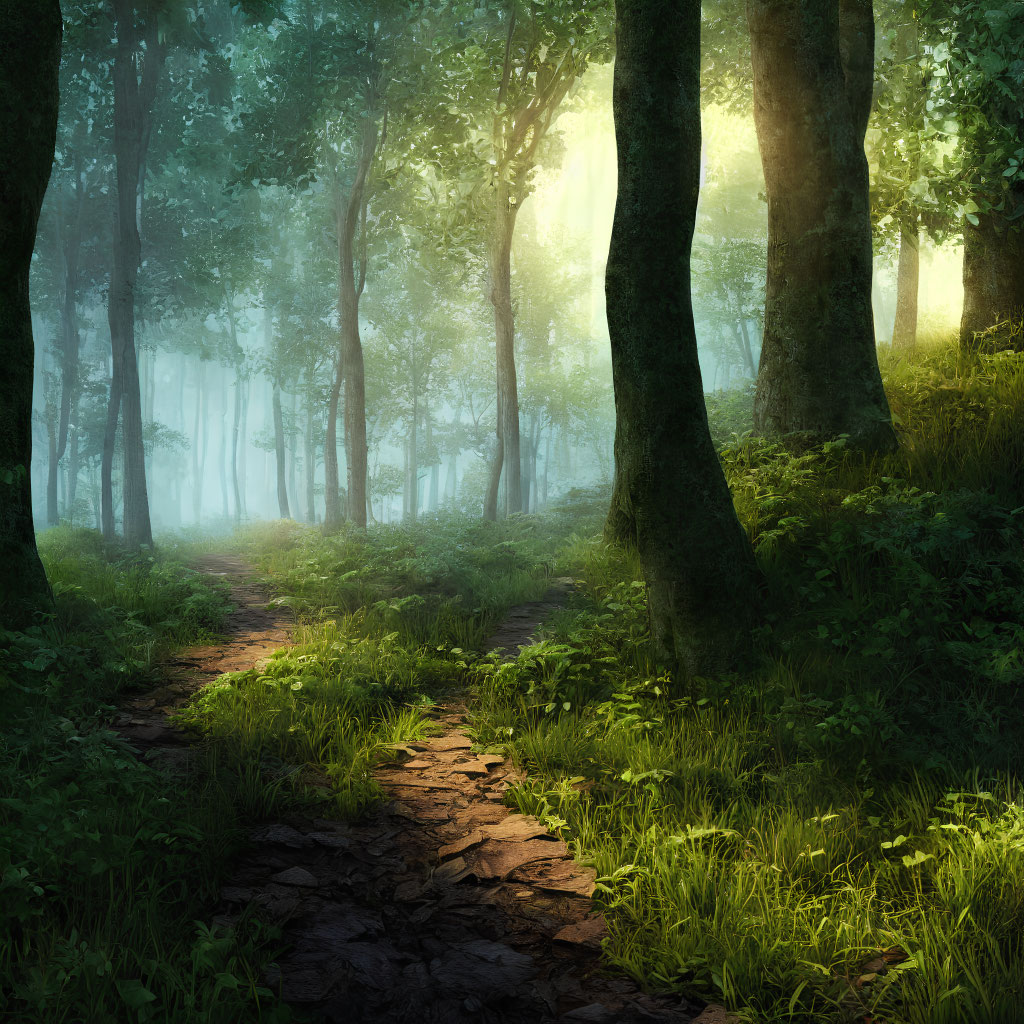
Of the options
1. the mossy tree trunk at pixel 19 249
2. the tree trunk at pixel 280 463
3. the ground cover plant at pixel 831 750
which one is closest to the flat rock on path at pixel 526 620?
the ground cover plant at pixel 831 750

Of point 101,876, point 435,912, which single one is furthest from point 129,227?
point 435,912

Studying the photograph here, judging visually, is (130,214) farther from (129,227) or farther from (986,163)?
(986,163)

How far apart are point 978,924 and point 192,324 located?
40.5 metres

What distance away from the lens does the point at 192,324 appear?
3722cm

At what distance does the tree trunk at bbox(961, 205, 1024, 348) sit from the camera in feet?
25.6

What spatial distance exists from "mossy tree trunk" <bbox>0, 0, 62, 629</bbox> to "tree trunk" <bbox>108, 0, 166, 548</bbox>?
11531 mm

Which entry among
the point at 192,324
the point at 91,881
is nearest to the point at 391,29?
the point at 91,881

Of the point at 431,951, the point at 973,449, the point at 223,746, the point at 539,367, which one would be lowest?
the point at 431,951

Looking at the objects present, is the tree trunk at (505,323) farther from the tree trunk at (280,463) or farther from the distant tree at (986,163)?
the tree trunk at (280,463)

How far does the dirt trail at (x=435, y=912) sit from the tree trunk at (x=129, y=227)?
14.3 metres

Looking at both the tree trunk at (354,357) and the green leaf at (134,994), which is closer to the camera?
the green leaf at (134,994)

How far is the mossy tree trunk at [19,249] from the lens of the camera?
17.5 feet

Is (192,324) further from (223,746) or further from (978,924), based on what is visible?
(978,924)

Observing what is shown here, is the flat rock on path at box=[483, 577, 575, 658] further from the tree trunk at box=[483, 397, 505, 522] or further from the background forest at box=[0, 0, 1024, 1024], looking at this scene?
the tree trunk at box=[483, 397, 505, 522]
